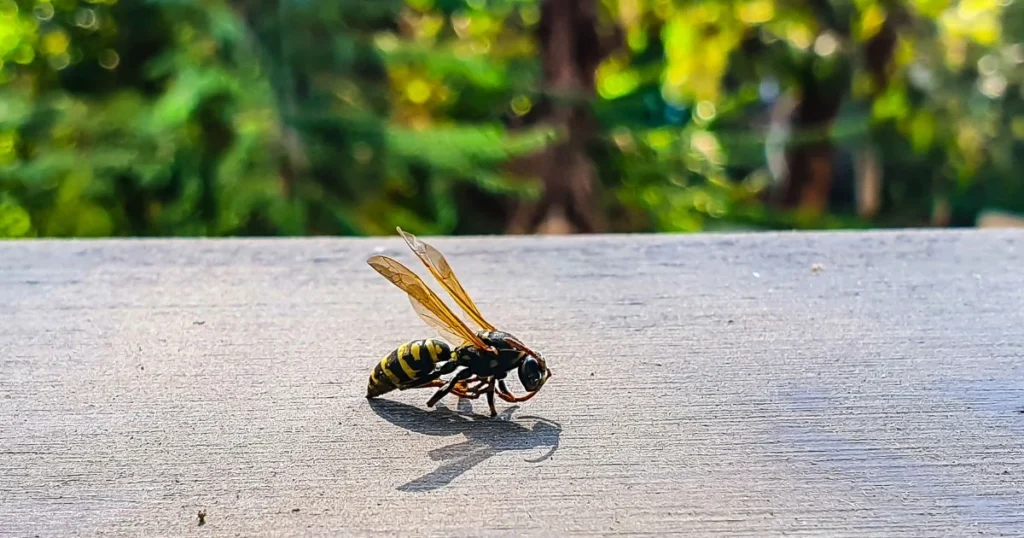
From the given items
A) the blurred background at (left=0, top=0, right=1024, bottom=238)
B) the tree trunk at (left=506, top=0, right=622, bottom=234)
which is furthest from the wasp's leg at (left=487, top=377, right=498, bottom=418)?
the tree trunk at (left=506, top=0, right=622, bottom=234)

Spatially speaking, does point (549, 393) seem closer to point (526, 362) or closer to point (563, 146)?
point (526, 362)

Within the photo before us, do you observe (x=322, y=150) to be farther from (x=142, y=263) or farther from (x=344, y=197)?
(x=142, y=263)

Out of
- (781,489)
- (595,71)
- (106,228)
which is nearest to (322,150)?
(106,228)

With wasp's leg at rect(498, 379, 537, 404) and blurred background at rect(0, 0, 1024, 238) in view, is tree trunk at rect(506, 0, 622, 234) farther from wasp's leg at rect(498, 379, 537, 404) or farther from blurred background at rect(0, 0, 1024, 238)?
wasp's leg at rect(498, 379, 537, 404)

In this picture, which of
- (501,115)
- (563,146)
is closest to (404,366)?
(563,146)

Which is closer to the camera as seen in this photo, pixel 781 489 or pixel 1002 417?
pixel 781 489

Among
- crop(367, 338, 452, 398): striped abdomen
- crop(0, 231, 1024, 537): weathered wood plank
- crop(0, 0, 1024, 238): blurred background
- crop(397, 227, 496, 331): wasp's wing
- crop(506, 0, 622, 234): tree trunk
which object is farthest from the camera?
crop(506, 0, 622, 234): tree trunk
